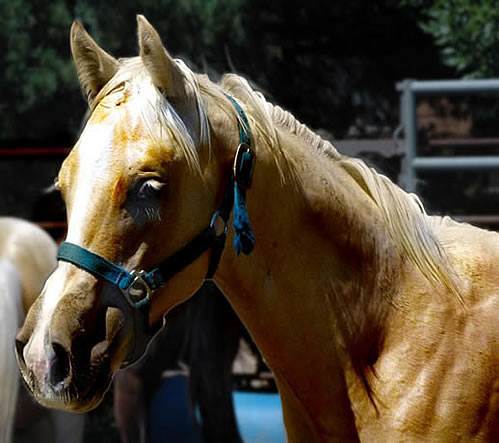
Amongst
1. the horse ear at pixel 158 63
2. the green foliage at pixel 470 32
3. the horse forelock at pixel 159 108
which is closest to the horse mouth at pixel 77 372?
the horse forelock at pixel 159 108

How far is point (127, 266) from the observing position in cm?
215

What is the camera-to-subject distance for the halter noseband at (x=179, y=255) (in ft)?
6.93

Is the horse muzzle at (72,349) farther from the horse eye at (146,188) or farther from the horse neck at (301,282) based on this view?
the horse neck at (301,282)

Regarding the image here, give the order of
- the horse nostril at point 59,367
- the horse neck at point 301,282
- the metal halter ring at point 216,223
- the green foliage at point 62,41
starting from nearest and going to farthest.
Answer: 1. the horse nostril at point 59,367
2. the metal halter ring at point 216,223
3. the horse neck at point 301,282
4. the green foliage at point 62,41

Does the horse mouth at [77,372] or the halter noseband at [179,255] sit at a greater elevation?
the halter noseband at [179,255]

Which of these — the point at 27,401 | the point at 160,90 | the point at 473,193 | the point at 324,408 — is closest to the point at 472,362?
the point at 324,408

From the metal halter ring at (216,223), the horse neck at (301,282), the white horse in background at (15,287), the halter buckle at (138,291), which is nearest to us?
the halter buckle at (138,291)

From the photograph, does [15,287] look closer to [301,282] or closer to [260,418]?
[260,418]

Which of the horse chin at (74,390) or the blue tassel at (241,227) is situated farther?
the blue tassel at (241,227)

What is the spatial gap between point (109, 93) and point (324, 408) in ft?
2.81

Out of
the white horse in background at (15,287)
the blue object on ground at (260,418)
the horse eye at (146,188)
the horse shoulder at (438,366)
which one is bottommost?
the blue object on ground at (260,418)

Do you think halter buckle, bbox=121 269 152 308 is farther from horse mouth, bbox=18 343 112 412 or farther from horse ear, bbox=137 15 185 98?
horse ear, bbox=137 15 185 98

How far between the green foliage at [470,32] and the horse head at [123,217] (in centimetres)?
391

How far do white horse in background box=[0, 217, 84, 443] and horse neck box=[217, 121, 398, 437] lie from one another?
2267 mm
